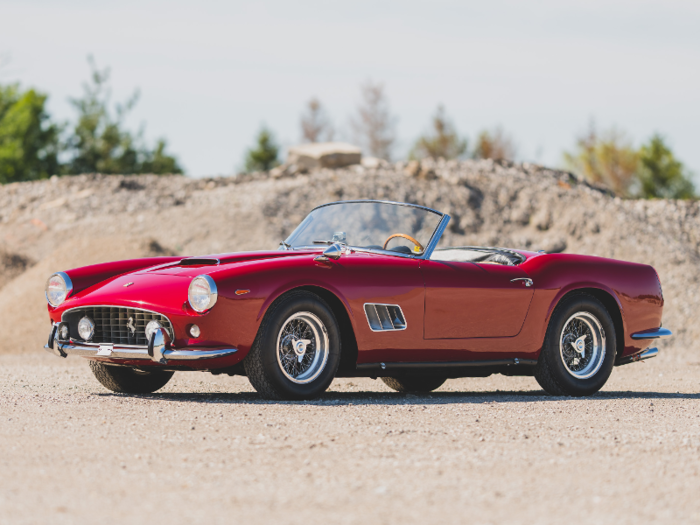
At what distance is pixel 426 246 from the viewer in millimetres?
6910

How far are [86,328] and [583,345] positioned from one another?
13.5 feet

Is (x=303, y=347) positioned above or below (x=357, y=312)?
below

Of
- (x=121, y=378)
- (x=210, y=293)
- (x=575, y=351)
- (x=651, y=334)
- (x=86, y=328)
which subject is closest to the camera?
(x=210, y=293)

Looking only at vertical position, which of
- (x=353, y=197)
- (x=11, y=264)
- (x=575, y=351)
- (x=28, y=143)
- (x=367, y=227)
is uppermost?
(x=28, y=143)

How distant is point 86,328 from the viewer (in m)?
6.09

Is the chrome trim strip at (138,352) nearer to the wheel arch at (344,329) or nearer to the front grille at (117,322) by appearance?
the front grille at (117,322)

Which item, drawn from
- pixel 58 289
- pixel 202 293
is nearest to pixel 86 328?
pixel 58 289

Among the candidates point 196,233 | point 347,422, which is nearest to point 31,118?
point 196,233

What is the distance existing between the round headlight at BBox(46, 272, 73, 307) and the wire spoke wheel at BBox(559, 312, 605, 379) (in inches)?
160

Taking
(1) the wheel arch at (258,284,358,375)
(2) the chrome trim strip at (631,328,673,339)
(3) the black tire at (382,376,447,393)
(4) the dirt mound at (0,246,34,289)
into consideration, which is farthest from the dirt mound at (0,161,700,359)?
(1) the wheel arch at (258,284,358,375)

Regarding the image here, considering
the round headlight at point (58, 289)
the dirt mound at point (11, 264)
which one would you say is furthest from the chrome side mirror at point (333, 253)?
the dirt mound at point (11, 264)

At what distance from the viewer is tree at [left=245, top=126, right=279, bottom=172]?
45.9 m

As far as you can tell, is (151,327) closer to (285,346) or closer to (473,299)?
(285,346)

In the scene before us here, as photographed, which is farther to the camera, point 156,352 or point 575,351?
point 575,351
